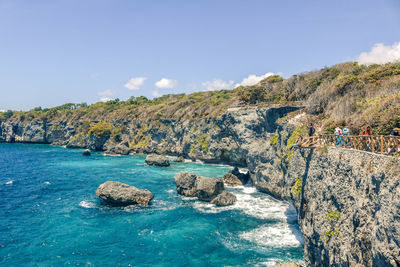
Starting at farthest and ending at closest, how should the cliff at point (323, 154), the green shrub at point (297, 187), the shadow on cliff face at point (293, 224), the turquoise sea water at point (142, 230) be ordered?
the shadow on cliff face at point (293, 224) → the green shrub at point (297, 187) → the turquoise sea water at point (142, 230) → the cliff at point (323, 154)

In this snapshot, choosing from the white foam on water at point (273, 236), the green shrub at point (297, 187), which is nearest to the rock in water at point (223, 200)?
the white foam on water at point (273, 236)

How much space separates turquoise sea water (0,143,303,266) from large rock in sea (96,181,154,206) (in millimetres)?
1151

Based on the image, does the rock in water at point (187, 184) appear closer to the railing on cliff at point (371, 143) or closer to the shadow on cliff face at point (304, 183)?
the shadow on cliff face at point (304, 183)

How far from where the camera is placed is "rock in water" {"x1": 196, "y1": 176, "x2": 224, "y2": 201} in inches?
1308

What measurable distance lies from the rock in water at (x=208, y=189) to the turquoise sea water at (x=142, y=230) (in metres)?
1.24

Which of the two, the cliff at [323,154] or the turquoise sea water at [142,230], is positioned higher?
the cliff at [323,154]

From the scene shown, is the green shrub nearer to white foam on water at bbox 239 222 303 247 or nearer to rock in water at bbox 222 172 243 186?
white foam on water at bbox 239 222 303 247

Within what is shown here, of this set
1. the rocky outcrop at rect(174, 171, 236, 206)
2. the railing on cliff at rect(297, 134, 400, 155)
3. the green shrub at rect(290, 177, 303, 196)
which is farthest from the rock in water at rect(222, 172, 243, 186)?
the railing on cliff at rect(297, 134, 400, 155)

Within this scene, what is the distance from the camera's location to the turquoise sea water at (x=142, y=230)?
2023cm

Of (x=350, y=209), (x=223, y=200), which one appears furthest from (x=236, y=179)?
(x=350, y=209)

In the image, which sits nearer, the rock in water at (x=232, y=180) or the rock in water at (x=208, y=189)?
the rock in water at (x=208, y=189)

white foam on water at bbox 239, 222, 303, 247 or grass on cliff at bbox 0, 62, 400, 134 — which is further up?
grass on cliff at bbox 0, 62, 400, 134

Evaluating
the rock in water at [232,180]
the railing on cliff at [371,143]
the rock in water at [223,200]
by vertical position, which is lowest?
the rock in water at [223,200]

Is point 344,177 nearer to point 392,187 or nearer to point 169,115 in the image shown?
point 392,187
